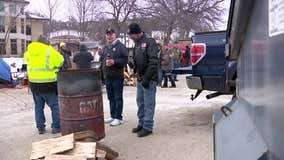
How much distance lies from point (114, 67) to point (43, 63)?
1133 millimetres

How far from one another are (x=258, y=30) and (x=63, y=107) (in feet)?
12.5

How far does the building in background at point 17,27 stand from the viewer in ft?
189

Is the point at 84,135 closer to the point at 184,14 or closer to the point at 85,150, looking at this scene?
the point at 85,150

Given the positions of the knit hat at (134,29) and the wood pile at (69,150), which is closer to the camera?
the wood pile at (69,150)

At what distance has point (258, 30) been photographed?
78.4 inches

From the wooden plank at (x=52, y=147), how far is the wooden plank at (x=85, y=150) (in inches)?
2.3

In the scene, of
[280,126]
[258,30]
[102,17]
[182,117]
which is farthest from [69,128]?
[102,17]

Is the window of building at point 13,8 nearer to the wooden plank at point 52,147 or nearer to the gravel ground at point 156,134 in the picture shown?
the gravel ground at point 156,134

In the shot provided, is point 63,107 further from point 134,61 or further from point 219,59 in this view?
point 219,59

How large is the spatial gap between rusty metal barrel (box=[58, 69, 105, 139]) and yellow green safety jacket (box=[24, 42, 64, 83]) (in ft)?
4.71

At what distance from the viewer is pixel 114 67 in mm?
7047

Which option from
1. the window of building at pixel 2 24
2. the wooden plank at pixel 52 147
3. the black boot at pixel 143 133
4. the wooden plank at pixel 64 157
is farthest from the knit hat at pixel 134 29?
the window of building at pixel 2 24

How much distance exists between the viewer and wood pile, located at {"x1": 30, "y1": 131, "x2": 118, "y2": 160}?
455 cm

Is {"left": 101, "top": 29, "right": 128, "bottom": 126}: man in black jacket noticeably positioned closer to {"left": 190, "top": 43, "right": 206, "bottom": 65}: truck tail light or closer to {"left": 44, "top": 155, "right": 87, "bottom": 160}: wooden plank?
{"left": 190, "top": 43, "right": 206, "bottom": 65}: truck tail light
